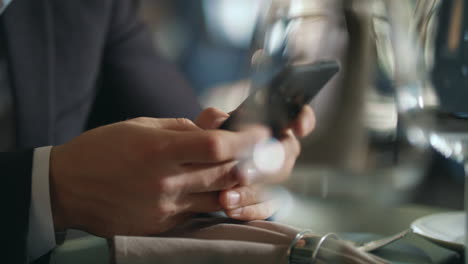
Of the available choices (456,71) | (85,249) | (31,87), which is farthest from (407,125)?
(31,87)

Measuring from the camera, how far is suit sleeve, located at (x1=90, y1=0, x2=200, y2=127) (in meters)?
0.35

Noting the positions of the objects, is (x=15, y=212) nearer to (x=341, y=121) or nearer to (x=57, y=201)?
(x=57, y=201)

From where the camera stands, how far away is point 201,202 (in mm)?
180

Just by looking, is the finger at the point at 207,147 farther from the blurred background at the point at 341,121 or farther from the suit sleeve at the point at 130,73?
the suit sleeve at the point at 130,73

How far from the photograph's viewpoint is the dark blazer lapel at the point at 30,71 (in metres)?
0.30

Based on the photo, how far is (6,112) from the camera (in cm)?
31

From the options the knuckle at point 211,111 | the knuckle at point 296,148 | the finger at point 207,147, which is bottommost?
the finger at point 207,147

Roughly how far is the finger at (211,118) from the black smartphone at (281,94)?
0.04ft

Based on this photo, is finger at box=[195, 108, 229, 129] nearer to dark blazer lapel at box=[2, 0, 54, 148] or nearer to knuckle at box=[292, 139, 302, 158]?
knuckle at box=[292, 139, 302, 158]

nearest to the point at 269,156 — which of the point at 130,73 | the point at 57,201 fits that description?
the point at 57,201

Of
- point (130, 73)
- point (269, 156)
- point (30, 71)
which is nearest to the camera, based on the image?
point (269, 156)

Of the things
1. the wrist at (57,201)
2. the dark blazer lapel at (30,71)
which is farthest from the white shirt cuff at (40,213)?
the dark blazer lapel at (30,71)

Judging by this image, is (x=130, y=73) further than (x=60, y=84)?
Yes

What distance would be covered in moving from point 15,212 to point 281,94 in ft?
0.43
